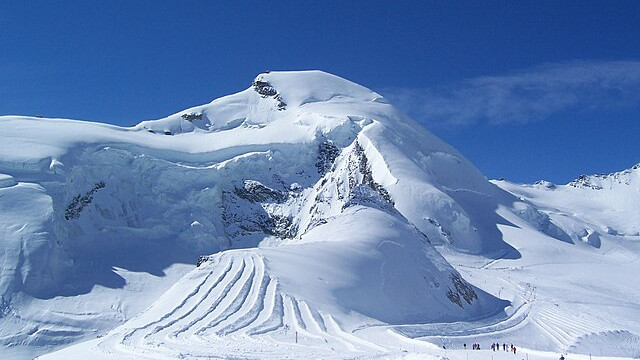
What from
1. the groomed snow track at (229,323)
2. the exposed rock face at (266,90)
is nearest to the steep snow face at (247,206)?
the exposed rock face at (266,90)

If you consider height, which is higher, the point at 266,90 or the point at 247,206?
the point at 266,90

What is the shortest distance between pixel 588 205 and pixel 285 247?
110 metres

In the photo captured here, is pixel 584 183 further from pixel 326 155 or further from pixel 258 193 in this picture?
pixel 258 193

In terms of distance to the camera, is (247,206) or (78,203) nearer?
(78,203)

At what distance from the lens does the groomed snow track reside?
29.4 metres

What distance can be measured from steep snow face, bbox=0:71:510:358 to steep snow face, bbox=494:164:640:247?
502 inches

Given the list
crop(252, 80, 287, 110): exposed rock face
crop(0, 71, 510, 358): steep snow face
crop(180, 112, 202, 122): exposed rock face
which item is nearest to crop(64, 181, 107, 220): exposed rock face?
crop(0, 71, 510, 358): steep snow face

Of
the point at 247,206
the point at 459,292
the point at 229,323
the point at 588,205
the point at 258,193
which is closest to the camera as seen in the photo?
the point at 229,323

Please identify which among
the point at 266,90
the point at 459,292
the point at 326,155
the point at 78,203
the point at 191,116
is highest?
the point at 266,90

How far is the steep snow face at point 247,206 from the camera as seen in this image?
47938 mm

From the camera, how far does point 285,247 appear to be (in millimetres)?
49281

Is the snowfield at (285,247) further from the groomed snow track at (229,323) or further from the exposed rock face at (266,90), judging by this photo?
the exposed rock face at (266,90)

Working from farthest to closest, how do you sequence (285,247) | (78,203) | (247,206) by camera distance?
1. (247,206)
2. (78,203)
3. (285,247)

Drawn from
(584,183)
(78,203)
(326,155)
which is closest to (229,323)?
(78,203)
